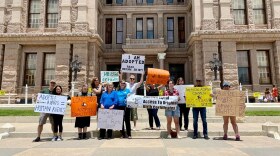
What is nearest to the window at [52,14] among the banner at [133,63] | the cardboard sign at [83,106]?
the banner at [133,63]

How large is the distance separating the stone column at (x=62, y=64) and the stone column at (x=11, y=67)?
12.8 ft

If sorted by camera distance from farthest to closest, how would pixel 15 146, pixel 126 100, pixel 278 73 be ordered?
1. pixel 278 73
2. pixel 126 100
3. pixel 15 146

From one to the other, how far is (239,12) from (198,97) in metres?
19.2

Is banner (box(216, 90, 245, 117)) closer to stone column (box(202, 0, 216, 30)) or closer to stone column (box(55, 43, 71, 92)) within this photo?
stone column (box(202, 0, 216, 30))

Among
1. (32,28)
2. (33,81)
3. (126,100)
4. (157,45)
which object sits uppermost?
(32,28)

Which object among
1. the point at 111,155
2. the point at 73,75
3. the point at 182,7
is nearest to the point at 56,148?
the point at 111,155

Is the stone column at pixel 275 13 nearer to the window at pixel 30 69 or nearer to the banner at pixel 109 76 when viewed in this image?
the banner at pixel 109 76

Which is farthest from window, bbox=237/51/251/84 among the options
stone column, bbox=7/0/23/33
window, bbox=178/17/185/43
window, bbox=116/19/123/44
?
stone column, bbox=7/0/23/33

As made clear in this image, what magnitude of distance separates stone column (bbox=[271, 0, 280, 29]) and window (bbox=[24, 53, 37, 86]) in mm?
23542

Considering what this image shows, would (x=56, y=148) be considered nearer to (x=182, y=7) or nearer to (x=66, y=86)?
(x=66, y=86)

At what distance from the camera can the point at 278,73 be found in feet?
75.9

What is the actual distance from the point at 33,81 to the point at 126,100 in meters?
19.1

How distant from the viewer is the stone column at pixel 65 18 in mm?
24391

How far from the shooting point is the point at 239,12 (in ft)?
81.7
